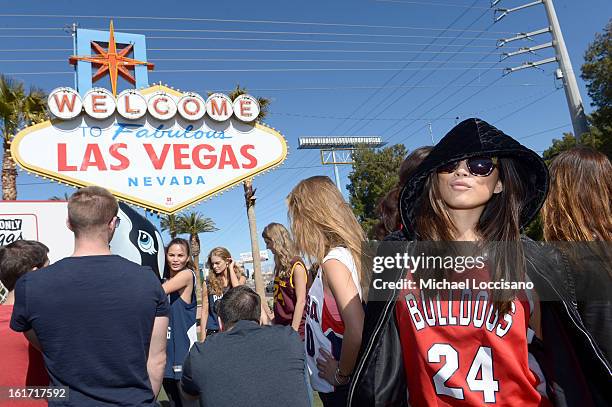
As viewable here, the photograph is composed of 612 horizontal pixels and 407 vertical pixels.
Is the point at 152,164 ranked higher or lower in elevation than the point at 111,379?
higher

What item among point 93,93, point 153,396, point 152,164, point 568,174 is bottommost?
point 153,396

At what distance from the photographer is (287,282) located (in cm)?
416

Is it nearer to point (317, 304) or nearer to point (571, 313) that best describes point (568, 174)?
point (571, 313)

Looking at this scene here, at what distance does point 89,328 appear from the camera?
223 cm

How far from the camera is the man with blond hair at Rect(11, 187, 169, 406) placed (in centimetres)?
220

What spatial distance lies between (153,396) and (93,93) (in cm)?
715

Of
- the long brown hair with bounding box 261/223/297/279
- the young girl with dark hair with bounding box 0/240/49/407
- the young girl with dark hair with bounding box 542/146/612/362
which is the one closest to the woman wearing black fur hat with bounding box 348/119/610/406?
the young girl with dark hair with bounding box 542/146/612/362

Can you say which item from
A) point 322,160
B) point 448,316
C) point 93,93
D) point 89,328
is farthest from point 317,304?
point 322,160

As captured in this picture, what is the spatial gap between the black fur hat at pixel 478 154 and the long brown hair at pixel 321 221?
63cm

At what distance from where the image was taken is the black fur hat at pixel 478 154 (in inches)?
68.4

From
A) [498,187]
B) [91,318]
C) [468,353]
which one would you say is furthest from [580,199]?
[91,318]

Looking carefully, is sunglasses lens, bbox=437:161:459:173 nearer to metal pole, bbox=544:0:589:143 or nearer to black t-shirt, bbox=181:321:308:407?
black t-shirt, bbox=181:321:308:407

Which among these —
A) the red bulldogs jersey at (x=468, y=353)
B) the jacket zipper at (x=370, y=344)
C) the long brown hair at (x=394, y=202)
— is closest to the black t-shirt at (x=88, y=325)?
the jacket zipper at (x=370, y=344)

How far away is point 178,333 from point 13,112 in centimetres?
1502
